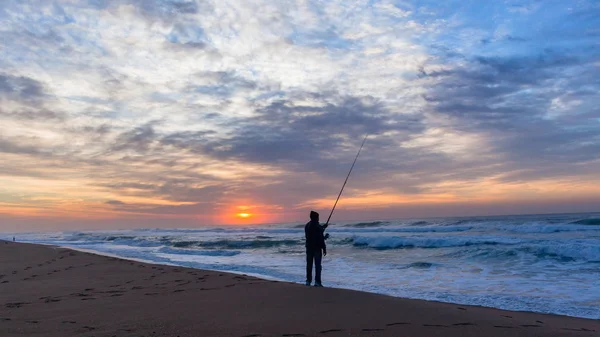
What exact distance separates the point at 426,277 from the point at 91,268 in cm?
917

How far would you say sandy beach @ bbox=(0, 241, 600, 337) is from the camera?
16.7 ft

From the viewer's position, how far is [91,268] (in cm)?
1247

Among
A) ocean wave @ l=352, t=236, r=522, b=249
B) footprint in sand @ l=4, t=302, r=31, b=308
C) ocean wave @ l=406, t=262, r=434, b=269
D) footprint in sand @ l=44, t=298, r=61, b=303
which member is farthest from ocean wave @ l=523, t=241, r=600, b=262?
footprint in sand @ l=4, t=302, r=31, b=308

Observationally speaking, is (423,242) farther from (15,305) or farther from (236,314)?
(15,305)

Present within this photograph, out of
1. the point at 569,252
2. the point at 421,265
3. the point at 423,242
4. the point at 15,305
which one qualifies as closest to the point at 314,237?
the point at 15,305

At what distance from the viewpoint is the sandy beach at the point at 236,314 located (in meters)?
5.09

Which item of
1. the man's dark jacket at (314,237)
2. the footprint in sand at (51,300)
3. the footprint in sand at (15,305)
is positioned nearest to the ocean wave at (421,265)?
the man's dark jacket at (314,237)

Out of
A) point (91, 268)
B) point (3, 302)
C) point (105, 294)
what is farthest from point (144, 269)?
point (3, 302)

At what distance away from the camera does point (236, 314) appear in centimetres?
594

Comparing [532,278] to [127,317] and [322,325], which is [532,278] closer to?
[322,325]

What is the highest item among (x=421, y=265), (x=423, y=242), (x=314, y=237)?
(x=314, y=237)

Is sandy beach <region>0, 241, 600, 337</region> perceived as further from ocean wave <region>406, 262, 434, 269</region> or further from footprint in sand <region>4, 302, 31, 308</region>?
ocean wave <region>406, 262, 434, 269</region>

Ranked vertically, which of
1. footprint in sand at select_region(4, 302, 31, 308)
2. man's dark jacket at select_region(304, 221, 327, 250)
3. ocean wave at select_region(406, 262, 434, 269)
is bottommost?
ocean wave at select_region(406, 262, 434, 269)

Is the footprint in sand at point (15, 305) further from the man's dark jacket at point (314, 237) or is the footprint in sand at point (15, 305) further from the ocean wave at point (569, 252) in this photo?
the ocean wave at point (569, 252)
